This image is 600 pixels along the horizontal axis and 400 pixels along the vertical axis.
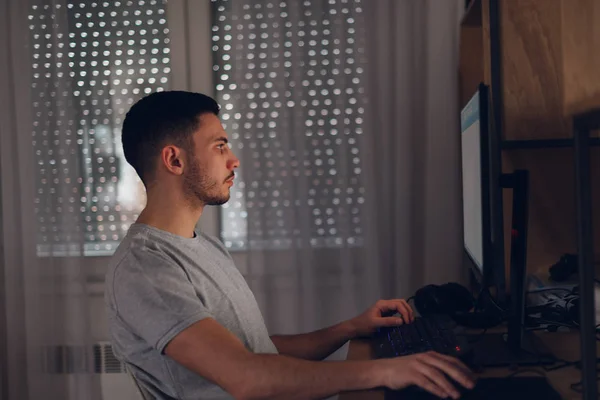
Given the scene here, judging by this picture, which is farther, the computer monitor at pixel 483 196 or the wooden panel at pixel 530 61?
the wooden panel at pixel 530 61

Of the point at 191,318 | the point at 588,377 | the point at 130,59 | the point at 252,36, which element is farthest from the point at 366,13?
the point at 588,377

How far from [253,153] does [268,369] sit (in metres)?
1.63

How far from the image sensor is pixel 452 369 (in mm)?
1028

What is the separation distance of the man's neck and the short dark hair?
0.06 meters

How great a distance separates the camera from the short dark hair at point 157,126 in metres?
1.46

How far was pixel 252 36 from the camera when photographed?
2.68 meters

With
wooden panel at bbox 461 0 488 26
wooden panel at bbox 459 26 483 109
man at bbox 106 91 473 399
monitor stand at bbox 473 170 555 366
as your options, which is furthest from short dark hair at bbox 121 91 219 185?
wooden panel at bbox 459 26 483 109

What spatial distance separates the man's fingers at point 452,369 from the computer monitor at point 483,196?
328mm

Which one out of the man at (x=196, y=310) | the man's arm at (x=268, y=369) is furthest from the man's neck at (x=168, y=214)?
the man's arm at (x=268, y=369)

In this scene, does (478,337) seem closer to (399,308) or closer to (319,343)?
(399,308)

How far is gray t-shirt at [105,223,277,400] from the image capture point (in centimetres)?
119

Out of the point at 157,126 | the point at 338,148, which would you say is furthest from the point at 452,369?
the point at 338,148

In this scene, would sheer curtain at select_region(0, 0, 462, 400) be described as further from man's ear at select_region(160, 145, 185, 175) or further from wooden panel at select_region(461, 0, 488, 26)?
man's ear at select_region(160, 145, 185, 175)

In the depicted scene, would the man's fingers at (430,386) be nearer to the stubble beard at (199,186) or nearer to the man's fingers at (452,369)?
the man's fingers at (452,369)
